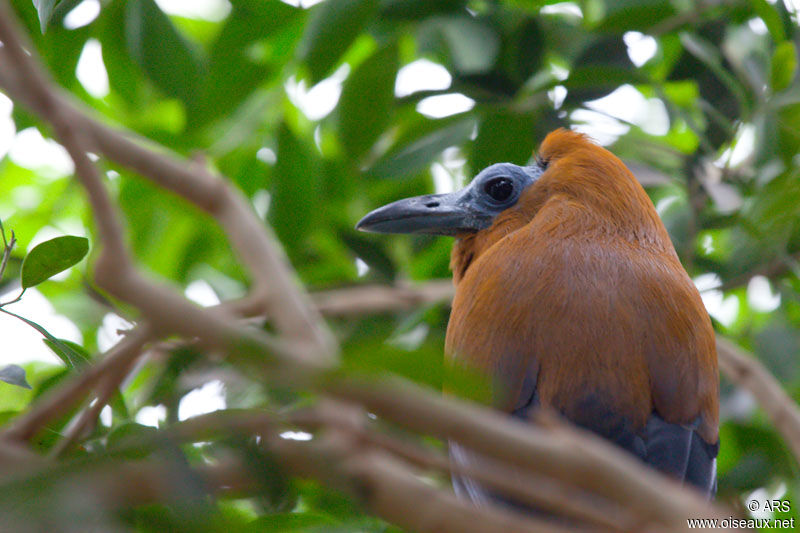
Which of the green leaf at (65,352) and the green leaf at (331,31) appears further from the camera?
the green leaf at (331,31)

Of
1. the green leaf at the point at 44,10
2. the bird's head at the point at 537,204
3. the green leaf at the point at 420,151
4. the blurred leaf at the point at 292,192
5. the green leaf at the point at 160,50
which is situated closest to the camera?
the green leaf at the point at 44,10

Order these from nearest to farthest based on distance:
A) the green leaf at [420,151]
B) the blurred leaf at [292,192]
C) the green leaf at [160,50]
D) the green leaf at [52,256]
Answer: the green leaf at [52,256] → the green leaf at [160,50] → the green leaf at [420,151] → the blurred leaf at [292,192]

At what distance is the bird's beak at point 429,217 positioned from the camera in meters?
2.84

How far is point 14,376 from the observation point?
1.65 meters

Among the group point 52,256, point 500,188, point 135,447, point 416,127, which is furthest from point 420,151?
point 135,447

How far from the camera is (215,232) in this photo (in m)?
3.35

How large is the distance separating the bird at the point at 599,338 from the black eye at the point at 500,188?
0.33 m

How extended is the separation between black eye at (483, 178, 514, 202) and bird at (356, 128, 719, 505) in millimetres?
334

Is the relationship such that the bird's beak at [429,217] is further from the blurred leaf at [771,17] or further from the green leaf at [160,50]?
the blurred leaf at [771,17]

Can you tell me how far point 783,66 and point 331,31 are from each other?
152 cm

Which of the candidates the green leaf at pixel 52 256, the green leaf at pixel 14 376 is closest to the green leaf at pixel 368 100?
the green leaf at pixel 52 256

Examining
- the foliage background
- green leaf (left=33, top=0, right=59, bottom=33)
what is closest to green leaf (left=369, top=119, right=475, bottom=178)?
the foliage background

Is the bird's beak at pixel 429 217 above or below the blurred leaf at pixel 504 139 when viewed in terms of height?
below

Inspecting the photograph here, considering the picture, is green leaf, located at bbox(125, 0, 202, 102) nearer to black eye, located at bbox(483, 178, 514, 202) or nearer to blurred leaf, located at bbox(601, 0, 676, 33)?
black eye, located at bbox(483, 178, 514, 202)
